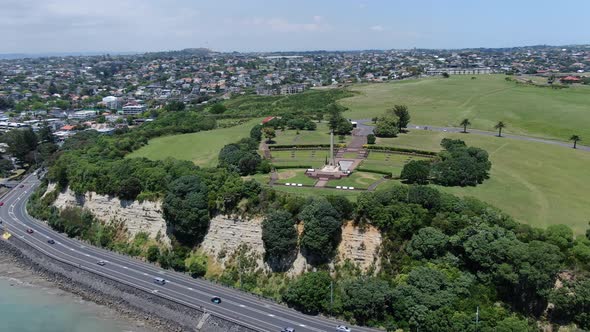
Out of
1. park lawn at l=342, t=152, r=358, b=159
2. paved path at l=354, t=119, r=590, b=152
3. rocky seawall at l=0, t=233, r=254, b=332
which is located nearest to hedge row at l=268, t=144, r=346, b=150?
park lawn at l=342, t=152, r=358, b=159

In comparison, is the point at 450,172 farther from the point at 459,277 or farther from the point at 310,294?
the point at 310,294

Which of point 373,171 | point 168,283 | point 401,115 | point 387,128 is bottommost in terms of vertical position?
point 168,283

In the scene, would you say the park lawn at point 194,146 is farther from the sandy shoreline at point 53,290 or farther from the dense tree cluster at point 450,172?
the dense tree cluster at point 450,172

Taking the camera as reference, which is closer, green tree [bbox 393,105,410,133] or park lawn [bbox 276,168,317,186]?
park lawn [bbox 276,168,317,186]

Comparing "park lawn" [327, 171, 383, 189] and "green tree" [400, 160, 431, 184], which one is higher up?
"green tree" [400, 160, 431, 184]

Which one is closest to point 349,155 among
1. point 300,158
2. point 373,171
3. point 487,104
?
point 300,158

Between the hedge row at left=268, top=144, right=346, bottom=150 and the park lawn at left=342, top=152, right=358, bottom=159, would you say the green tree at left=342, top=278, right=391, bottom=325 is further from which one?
the hedge row at left=268, top=144, right=346, bottom=150

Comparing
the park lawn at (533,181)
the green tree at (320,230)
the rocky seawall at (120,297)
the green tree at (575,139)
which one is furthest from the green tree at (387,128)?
the rocky seawall at (120,297)

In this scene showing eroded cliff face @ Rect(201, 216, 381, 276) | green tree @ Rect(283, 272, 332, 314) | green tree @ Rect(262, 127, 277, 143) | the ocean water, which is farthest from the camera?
green tree @ Rect(262, 127, 277, 143)
